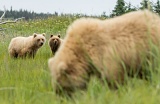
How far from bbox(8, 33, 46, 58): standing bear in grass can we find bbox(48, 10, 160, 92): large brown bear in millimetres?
10984

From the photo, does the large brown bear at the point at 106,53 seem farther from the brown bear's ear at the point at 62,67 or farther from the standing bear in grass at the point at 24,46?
the standing bear in grass at the point at 24,46

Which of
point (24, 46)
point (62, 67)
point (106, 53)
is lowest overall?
point (24, 46)

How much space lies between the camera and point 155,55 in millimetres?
4414

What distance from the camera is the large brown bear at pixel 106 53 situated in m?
4.44

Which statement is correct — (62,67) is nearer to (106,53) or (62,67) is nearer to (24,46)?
(106,53)

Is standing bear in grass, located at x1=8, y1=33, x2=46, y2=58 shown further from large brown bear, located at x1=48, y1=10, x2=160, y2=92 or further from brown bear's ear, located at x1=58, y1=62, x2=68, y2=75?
brown bear's ear, located at x1=58, y1=62, x2=68, y2=75

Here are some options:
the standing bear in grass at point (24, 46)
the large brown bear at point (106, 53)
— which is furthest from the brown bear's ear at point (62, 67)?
the standing bear in grass at point (24, 46)

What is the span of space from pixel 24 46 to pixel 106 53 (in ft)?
39.5

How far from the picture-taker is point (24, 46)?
16266mm

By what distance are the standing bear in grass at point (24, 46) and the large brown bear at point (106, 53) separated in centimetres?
1098

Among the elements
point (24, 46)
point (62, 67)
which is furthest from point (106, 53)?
point (24, 46)

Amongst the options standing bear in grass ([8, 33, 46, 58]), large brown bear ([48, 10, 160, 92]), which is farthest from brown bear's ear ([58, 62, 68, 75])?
standing bear in grass ([8, 33, 46, 58])

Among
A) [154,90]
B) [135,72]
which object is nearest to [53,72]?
[135,72]

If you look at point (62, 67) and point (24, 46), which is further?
point (24, 46)
